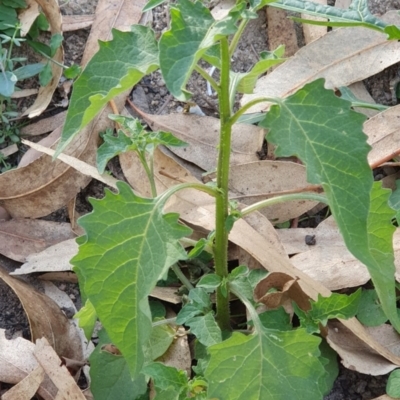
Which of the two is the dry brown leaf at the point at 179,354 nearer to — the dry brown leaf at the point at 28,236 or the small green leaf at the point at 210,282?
the small green leaf at the point at 210,282

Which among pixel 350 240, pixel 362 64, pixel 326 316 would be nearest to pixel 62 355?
pixel 326 316

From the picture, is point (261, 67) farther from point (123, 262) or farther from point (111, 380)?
point (111, 380)

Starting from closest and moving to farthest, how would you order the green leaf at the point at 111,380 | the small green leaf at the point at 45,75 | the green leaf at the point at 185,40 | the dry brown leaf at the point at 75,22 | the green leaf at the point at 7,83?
1. the green leaf at the point at 185,40
2. the green leaf at the point at 111,380
3. the green leaf at the point at 7,83
4. the small green leaf at the point at 45,75
5. the dry brown leaf at the point at 75,22

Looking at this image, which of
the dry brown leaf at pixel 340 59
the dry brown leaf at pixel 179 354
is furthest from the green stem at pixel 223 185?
the dry brown leaf at pixel 340 59

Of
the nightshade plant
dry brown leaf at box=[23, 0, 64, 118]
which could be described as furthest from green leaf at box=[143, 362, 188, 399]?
dry brown leaf at box=[23, 0, 64, 118]

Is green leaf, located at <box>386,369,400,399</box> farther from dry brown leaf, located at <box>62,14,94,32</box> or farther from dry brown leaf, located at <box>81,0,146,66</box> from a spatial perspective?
dry brown leaf, located at <box>62,14,94,32</box>

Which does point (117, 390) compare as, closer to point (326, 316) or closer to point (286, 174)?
point (326, 316)
